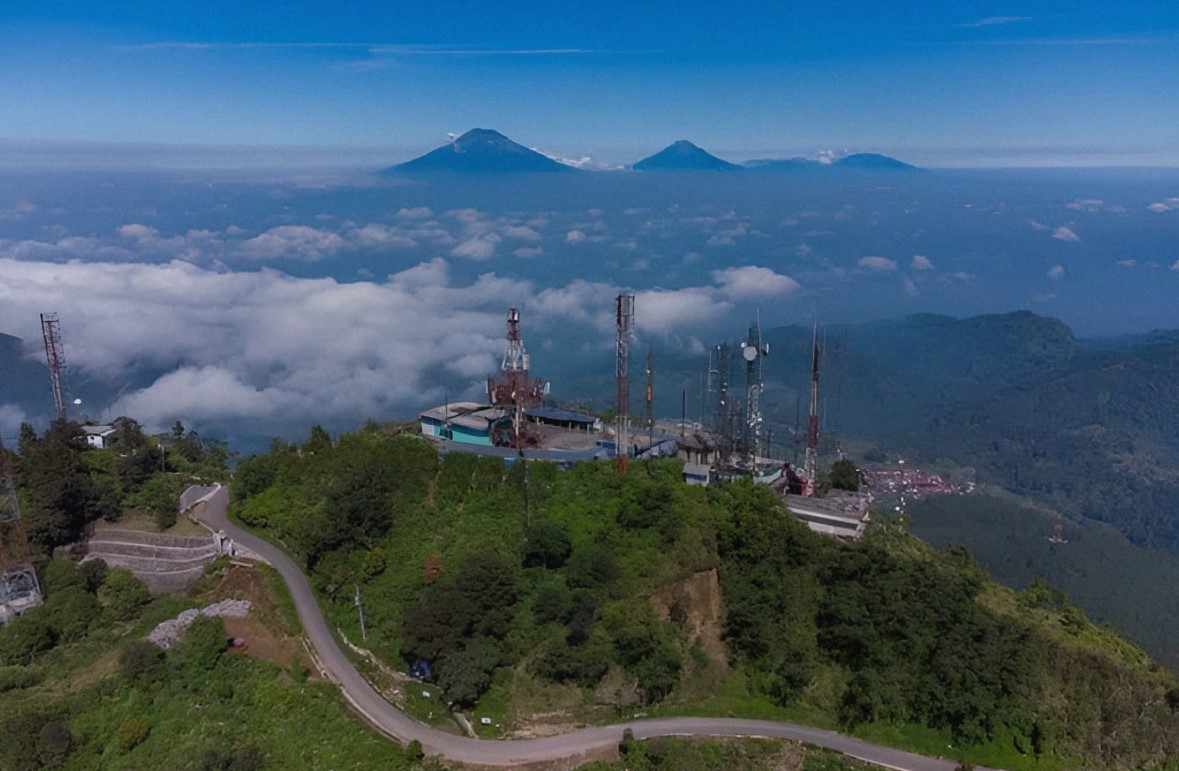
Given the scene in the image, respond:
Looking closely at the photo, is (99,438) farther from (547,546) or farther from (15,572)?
(547,546)

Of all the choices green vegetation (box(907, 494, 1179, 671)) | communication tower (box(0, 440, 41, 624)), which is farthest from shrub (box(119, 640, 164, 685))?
green vegetation (box(907, 494, 1179, 671))

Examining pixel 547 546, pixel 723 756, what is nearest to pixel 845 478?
pixel 547 546

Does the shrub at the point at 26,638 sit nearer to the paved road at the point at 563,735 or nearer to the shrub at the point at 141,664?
the shrub at the point at 141,664

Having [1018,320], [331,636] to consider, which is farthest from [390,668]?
[1018,320]

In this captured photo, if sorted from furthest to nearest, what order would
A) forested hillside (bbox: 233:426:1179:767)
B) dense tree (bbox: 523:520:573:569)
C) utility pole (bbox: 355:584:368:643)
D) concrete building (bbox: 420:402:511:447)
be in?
concrete building (bbox: 420:402:511:447) → dense tree (bbox: 523:520:573:569) → utility pole (bbox: 355:584:368:643) → forested hillside (bbox: 233:426:1179:767)

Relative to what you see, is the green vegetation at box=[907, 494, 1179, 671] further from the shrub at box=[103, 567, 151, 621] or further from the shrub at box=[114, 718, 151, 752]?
the shrub at box=[103, 567, 151, 621]

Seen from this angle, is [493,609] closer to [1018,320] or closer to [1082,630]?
[1082,630]
